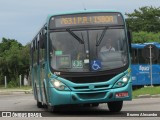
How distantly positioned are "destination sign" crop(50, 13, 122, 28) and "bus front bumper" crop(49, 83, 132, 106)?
2129 millimetres

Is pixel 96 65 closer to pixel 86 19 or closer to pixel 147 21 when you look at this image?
pixel 86 19

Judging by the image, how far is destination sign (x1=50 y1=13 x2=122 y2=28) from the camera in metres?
17.5

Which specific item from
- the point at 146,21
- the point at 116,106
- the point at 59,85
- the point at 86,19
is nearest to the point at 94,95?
the point at 59,85

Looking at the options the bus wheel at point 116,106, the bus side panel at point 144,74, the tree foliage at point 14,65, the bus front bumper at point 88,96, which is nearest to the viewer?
the bus front bumper at point 88,96

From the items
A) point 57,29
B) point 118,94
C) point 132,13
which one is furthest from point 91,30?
point 132,13

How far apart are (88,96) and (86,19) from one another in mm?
2488

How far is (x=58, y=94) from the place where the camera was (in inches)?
664

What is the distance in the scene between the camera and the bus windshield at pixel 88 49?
17.0 m

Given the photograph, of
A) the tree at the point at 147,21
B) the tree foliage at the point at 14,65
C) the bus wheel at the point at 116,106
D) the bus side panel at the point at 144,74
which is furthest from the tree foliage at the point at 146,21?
the bus wheel at the point at 116,106

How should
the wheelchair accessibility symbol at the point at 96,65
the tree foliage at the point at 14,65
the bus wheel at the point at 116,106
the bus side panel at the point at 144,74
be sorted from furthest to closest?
1. the tree foliage at the point at 14,65
2. the bus side panel at the point at 144,74
3. the bus wheel at the point at 116,106
4. the wheelchair accessibility symbol at the point at 96,65

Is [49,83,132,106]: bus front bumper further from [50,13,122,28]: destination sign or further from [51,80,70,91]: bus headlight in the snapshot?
[50,13,122,28]: destination sign

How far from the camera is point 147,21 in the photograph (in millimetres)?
75062

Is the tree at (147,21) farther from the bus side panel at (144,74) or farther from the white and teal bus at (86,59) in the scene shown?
the white and teal bus at (86,59)

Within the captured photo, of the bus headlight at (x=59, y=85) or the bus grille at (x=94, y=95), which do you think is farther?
the bus grille at (x=94, y=95)
